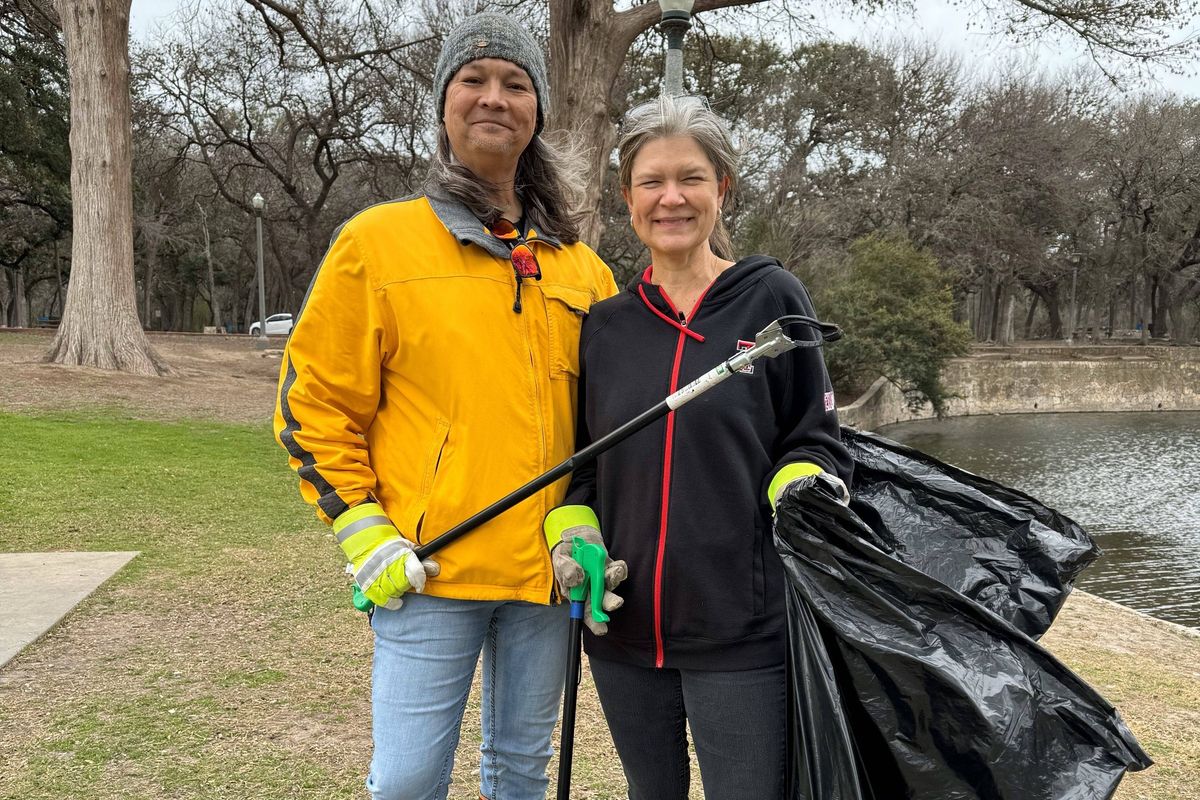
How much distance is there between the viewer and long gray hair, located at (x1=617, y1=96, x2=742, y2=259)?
1964 mm

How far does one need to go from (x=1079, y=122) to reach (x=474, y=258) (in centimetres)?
3679

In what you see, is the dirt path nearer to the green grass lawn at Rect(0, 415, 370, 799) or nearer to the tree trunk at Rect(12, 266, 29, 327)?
the green grass lawn at Rect(0, 415, 370, 799)

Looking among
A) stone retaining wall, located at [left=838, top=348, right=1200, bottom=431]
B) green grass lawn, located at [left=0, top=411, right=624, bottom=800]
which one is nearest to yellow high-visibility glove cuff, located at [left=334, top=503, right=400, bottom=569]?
green grass lawn, located at [left=0, top=411, right=624, bottom=800]

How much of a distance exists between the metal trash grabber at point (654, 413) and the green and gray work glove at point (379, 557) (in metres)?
0.06

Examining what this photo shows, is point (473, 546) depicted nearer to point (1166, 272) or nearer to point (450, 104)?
point (450, 104)

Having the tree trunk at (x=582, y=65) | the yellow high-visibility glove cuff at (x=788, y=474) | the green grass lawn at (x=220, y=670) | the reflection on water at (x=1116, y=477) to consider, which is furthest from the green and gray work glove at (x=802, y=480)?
the reflection on water at (x=1116, y=477)

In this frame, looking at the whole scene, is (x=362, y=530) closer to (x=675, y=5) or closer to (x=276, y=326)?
(x=675, y=5)

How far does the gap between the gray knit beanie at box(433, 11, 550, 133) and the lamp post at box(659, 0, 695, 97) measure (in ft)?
14.6

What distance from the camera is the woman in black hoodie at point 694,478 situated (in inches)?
73.1

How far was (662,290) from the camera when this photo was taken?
203 cm

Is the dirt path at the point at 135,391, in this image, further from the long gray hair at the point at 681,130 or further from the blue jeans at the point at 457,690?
the long gray hair at the point at 681,130

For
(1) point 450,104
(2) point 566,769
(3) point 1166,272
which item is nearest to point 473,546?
(2) point 566,769

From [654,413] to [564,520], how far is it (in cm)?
36

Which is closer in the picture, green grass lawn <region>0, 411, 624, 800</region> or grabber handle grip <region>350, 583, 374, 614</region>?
grabber handle grip <region>350, 583, 374, 614</region>
